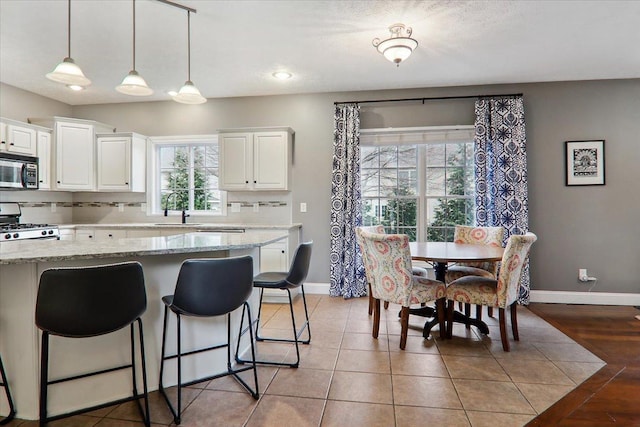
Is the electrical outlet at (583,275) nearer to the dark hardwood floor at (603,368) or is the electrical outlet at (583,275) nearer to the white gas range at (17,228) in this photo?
the dark hardwood floor at (603,368)

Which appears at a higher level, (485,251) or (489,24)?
(489,24)

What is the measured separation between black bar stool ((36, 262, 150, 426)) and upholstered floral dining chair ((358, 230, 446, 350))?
5.64 ft

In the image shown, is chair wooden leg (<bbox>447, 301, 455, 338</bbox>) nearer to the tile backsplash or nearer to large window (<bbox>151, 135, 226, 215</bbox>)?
the tile backsplash

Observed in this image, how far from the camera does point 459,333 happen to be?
2.96 m

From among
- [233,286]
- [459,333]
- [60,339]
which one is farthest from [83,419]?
[459,333]

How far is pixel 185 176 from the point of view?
187 inches

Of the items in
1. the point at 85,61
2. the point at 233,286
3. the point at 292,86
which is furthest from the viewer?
the point at 292,86

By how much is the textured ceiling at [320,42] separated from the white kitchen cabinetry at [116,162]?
650mm

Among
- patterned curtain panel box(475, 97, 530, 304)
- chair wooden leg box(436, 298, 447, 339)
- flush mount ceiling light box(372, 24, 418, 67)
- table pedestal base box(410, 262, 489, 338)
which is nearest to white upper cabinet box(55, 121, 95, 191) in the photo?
flush mount ceiling light box(372, 24, 418, 67)

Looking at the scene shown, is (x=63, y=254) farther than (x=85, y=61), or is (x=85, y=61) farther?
(x=85, y=61)

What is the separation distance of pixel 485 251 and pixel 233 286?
88.3 inches

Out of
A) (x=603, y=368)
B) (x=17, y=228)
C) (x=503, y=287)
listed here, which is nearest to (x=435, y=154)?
(x=503, y=287)

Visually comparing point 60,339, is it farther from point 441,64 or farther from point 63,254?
point 441,64

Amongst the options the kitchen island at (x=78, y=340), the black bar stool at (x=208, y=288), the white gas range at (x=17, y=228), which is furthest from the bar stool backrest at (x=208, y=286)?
the white gas range at (x=17, y=228)
